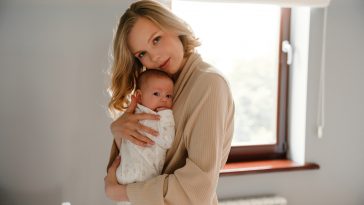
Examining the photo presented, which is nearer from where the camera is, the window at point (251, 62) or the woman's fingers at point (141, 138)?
the woman's fingers at point (141, 138)

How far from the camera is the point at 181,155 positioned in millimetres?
1188

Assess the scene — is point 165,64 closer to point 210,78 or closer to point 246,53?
point 210,78

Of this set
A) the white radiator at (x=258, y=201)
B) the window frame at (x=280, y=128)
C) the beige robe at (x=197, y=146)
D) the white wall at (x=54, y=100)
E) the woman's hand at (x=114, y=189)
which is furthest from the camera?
the window frame at (x=280, y=128)

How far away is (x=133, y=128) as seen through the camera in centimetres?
119

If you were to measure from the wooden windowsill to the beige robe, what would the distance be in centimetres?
106

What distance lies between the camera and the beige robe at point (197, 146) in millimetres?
1082

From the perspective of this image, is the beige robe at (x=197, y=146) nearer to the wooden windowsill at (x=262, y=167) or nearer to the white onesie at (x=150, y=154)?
the white onesie at (x=150, y=154)

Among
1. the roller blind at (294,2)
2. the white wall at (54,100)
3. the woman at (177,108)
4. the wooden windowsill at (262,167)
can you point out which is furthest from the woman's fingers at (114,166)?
the roller blind at (294,2)

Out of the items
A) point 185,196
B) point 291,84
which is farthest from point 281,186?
point 185,196

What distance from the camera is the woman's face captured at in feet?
3.92

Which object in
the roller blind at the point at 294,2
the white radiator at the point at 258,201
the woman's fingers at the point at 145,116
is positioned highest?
the roller blind at the point at 294,2

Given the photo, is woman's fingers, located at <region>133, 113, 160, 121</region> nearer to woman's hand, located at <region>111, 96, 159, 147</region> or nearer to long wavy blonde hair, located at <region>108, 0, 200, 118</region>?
woman's hand, located at <region>111, 96, 159, 147</region>

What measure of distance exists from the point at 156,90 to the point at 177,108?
82 millimetres

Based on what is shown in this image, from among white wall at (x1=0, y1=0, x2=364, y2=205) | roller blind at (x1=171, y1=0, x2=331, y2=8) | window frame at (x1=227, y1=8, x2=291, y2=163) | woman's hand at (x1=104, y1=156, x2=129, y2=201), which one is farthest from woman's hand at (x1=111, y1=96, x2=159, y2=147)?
window frame at (x1=227, y1=8, x2=291, y2=163)
